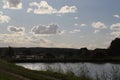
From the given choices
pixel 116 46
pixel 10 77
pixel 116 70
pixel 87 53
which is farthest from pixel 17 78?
pixel 87 53

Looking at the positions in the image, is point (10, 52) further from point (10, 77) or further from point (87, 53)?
point (10, 77)

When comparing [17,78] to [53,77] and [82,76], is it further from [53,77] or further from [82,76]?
[82,76]

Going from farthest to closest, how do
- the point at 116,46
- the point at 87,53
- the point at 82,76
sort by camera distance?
the point at 87,53, the point at 116,46, the point at 82,76

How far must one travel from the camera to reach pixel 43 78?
25.9m

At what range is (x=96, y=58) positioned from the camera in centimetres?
15588

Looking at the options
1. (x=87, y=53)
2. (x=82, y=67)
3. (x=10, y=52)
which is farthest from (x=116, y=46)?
(x=82, y=67)

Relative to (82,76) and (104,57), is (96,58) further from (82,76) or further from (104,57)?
(82,76)

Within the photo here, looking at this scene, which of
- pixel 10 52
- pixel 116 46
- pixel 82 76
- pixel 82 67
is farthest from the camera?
pixel 10 52

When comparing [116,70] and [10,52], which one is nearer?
[116,70]

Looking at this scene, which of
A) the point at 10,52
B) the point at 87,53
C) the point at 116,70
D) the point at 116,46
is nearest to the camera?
the point at 116,70

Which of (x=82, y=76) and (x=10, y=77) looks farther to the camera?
(x=82, y=76)

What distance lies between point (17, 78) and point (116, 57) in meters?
129

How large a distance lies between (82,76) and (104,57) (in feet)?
414

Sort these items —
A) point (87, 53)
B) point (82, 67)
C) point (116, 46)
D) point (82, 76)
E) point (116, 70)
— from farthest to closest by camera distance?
point (87, 53) → point (116, 46) → point (82, 67) → point (82, 76) → point (116, 70)
